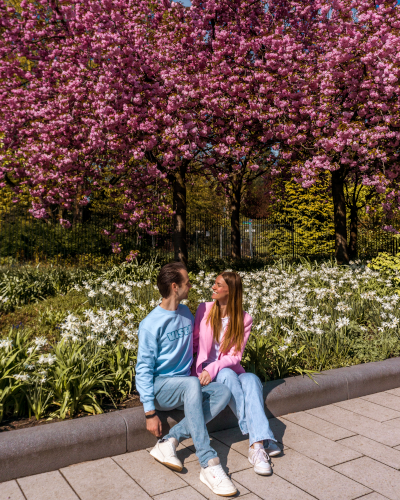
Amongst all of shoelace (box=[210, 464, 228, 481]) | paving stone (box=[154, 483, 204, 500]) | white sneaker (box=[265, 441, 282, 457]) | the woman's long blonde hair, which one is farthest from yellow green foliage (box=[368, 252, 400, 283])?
paving stone (box=[154, 483, 204, 500])

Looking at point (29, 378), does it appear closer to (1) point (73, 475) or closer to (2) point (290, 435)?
(1) point (73, 475)

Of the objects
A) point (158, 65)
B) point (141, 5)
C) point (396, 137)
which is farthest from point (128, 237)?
point (396, 137)

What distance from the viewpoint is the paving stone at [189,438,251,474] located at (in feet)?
9.54

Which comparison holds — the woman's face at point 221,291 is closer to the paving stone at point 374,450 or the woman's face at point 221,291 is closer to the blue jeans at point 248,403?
the blue jeans at point 248,403

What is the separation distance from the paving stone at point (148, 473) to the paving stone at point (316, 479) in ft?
2.17

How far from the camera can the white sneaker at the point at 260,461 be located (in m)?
2.78

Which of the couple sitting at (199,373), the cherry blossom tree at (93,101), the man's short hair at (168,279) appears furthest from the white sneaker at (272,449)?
the cherry blossom tree at (93,101)

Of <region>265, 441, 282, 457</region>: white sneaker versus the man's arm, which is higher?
the man's arm

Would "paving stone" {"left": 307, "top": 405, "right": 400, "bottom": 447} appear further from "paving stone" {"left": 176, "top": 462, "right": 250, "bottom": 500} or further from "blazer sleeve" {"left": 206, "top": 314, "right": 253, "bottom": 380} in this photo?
"paving stone" {"left": 176, "top": 462, "right": 250, "bottom": 500}

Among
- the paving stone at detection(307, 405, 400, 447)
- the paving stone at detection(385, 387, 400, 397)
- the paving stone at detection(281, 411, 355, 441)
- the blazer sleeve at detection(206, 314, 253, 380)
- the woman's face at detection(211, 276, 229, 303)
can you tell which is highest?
the woman's face at detection(211, 276, 229, 303)

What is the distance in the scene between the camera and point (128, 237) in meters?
12.1

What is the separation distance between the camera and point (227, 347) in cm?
337

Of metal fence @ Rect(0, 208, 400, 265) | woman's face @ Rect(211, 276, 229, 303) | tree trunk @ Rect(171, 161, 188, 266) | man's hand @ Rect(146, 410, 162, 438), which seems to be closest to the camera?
man's hand @ Rect(146, 410, 162, 438)

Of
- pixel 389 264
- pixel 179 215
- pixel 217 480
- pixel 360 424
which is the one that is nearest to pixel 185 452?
pixel 217 480
